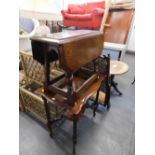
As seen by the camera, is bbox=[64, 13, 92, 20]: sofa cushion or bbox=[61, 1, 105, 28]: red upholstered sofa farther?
bbox=[64, 13, 92, 20]: sofa cushion

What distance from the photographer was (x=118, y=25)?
2.95 m

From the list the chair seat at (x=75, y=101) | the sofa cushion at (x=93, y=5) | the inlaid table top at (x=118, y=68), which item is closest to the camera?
the chair seat at (x=75, y=101)

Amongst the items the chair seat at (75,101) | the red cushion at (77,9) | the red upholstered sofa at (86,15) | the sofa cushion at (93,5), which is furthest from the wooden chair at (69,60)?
the red cushion at (77,9)

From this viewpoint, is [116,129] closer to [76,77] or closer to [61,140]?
[61,140]

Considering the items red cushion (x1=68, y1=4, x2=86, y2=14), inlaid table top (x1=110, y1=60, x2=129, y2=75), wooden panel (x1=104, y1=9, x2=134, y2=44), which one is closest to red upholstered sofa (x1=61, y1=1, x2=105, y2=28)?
red cushion (x1=68, y1=4, x2=86, y2=14)

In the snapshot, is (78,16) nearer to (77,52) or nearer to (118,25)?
(118,25)

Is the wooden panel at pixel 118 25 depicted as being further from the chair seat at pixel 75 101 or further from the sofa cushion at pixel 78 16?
the chair seat at pixel 75 101

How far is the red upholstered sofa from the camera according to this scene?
14.6 feet

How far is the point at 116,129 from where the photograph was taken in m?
1.71

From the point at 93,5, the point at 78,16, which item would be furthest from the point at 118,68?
the point at 93,5

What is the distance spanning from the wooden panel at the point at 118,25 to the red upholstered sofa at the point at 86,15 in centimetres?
144

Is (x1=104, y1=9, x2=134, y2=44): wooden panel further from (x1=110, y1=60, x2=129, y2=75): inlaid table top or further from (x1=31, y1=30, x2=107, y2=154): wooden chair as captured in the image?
(x1=31, y1=30, x2=107, y2=154): wooden chair

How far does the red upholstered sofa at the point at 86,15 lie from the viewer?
14.6 feet

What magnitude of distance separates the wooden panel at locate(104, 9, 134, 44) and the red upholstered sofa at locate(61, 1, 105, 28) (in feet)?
4.71
